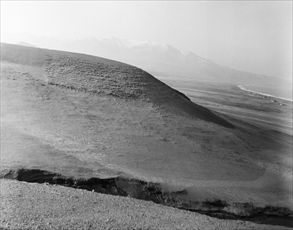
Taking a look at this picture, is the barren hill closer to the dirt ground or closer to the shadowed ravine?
the dirt ground

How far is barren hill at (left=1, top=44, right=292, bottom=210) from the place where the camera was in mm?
8188

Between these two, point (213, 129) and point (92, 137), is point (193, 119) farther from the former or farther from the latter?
point (92, 137)

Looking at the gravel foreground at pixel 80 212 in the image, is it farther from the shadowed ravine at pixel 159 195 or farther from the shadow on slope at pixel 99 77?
the shadow on slope at pixel 99 77

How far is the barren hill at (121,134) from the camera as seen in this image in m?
8.19

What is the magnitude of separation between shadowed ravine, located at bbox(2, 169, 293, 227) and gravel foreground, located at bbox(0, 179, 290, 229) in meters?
0.50

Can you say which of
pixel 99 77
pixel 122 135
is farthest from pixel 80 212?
pixel 99 77

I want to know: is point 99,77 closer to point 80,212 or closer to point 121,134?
point 121,134

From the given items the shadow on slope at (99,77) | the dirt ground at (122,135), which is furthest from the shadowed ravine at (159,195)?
the shadow on slope at (99,77)

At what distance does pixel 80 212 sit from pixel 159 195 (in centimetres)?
247

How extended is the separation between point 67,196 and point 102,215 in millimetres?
825

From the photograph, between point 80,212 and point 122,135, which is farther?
point 122,135

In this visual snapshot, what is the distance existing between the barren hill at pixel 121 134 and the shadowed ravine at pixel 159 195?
0.70 ft

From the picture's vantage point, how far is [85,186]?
6980mm

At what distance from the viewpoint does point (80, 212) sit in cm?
545
